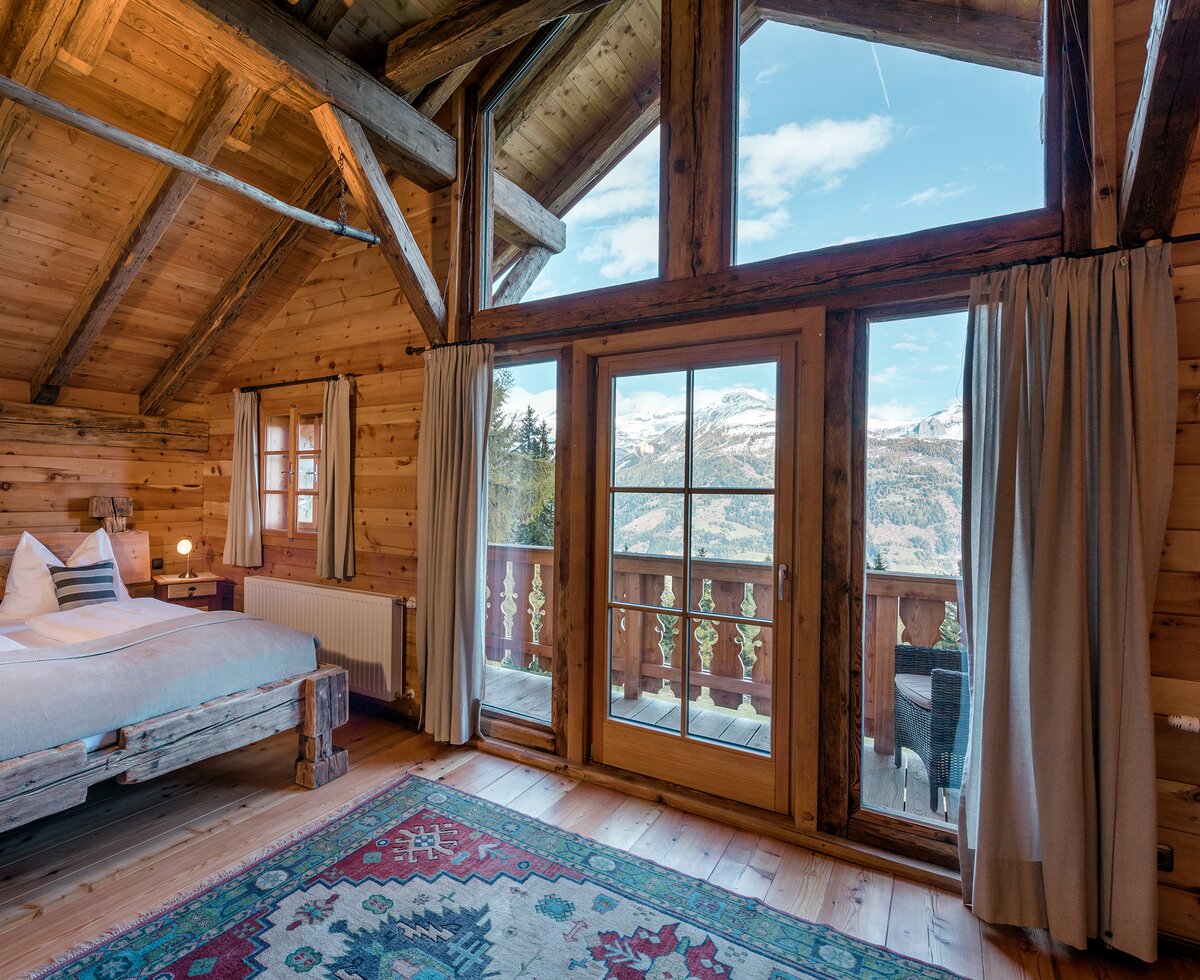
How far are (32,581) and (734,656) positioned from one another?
152 inches

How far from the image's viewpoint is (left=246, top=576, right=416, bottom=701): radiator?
3475 mm

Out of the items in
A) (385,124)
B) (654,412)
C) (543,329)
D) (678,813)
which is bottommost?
(678,813)

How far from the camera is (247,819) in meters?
2.49

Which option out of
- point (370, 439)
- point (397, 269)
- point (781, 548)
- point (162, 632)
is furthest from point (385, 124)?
point (781, 548)

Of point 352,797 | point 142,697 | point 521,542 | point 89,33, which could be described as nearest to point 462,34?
point 89,33

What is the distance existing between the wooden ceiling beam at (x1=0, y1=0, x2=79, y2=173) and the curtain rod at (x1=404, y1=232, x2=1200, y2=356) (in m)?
1.85

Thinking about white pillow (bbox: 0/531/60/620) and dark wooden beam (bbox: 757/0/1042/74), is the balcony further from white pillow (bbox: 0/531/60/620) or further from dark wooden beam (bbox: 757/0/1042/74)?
white pillow (bbox: 0/531/60/620)

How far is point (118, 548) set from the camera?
4.14 meters

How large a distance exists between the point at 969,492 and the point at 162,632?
3.21 meters

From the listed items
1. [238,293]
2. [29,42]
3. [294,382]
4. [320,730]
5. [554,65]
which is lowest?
[320,730]

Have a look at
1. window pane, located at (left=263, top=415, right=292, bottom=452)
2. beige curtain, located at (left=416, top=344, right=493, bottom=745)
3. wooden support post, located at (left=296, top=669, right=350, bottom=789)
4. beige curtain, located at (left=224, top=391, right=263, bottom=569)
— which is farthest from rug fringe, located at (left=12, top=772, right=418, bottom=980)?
window pane, located at (left=263, top=415, right=292, bottom=452)

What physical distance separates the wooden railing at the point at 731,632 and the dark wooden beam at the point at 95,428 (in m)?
3.30

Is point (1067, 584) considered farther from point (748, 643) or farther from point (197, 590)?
point (197, 590)

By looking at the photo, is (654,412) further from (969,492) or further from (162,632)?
(162,632)
